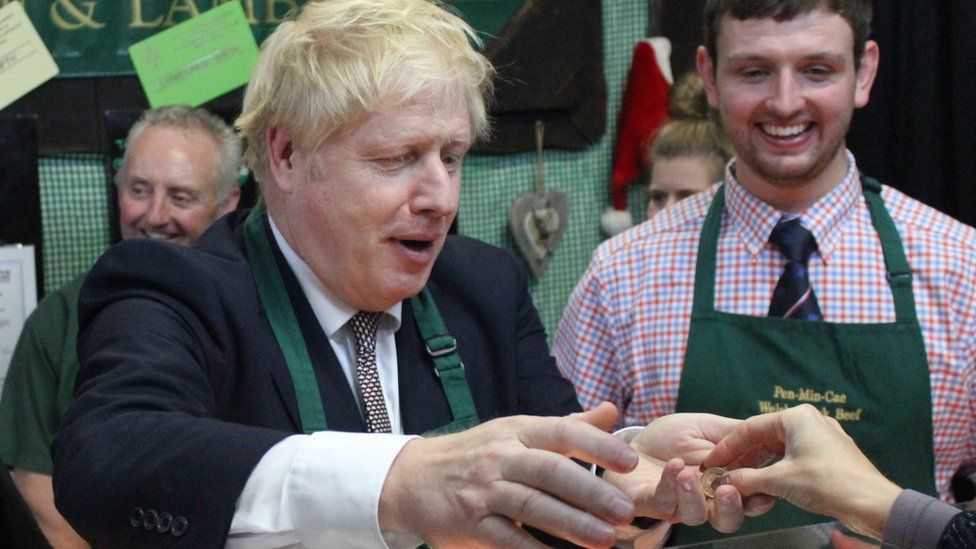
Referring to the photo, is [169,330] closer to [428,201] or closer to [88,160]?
[428,201]

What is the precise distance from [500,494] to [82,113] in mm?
2032

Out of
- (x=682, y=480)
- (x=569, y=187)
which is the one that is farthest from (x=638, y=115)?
(x=682, y=480)

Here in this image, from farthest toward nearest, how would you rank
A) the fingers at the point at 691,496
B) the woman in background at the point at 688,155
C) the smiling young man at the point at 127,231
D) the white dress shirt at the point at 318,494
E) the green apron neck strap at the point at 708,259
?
the woman in background at the point at 688,155 → the smiling young man at the point at 127,231 → the green apron neck strap at the point at 708,259 → the fingers at the point at 691,496 → the white dress shirt at the point at 318,494

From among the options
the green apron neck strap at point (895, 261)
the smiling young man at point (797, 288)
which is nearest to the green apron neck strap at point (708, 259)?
the smiling young man at point (797, 288)

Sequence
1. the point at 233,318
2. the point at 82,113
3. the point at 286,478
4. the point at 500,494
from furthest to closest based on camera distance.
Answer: the point at 82,113
the point at 233,318
the point at 286,478
the point at 500,494

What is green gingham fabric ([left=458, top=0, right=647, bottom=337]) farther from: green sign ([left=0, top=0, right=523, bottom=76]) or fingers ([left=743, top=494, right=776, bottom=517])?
fingers ([left=743, top=494, right=776, bottom=517])

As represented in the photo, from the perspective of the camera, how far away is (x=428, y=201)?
140 cm

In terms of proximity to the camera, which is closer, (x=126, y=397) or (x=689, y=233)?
(x=126, y=397)

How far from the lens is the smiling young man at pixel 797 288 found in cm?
202

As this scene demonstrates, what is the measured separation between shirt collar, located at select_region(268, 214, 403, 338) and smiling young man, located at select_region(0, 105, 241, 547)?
3.73 ft

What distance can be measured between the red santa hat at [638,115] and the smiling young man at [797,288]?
0.85 meters

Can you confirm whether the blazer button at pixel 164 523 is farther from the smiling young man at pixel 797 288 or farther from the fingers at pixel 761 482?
the smiling young man at pixel 797 288

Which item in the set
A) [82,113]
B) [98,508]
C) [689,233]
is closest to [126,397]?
[98,508]

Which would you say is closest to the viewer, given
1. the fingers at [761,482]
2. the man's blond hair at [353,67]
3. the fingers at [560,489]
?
the fingers at [560,489]
